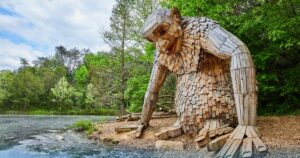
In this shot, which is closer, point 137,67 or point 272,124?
point 272,124

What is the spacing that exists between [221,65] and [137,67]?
12688mm

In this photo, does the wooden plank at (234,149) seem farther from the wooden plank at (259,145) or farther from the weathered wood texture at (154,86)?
the weathered wood texture at (154,86)

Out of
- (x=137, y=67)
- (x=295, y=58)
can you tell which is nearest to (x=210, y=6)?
(x=295, y=58)

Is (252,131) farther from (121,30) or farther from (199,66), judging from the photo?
(121,30)

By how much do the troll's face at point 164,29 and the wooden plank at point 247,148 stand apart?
241 centimetres

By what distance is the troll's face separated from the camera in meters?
5.12

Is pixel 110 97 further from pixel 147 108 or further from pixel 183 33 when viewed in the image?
pixel 183 33

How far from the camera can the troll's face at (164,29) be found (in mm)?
5121

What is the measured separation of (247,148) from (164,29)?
8.47 feet

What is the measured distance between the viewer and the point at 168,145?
527cm

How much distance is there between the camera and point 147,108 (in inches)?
261

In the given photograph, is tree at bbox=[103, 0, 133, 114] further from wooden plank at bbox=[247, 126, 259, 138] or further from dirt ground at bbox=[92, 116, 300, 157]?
Result: wooden plank at bbox=[247, 126, 259, 138]

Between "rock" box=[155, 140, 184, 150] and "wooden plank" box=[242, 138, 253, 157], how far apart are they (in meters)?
1.81

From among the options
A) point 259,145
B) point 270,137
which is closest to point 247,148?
point 259,145
